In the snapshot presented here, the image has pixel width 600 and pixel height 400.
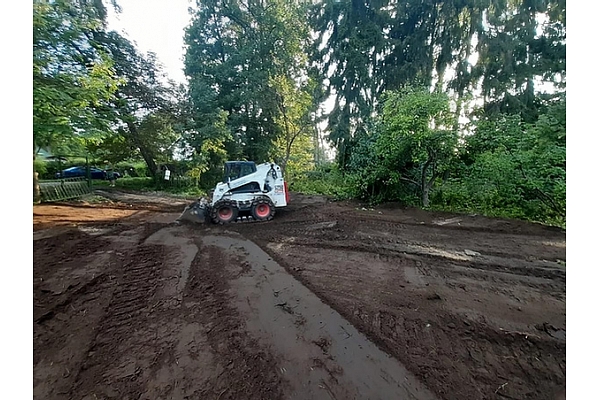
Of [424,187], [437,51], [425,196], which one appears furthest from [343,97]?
[425,196]

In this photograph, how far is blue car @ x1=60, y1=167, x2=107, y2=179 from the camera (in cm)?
119

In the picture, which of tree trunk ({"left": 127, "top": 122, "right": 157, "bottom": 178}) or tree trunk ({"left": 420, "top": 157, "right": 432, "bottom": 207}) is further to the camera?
tree trunk ({"left": 420, "top": 157, "right": 432, "bottom": 207})

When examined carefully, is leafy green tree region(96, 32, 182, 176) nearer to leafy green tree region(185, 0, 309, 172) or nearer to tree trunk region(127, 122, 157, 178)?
tree trunk region(127, 122, 157, 178)

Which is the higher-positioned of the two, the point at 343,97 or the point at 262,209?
the point at 343,97

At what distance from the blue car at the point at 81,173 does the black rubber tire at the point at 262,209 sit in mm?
1845

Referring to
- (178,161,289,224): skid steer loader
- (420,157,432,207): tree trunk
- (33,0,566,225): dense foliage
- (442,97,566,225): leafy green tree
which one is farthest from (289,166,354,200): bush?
(442,97,566,225): leafy green tree

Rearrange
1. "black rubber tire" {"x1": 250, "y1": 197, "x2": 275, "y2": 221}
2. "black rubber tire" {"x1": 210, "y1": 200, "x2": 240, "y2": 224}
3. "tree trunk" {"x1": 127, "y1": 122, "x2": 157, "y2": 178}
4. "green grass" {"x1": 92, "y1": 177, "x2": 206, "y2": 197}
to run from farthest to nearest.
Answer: "black rubber tire" {"x1": 250, "y1": 197, "x2": 275, "y2": 221} < "black rubber tire" {"x1": 210, "y1": 200, "x2": 240, "y2": 224} < "green grass" {"x1": 92, "y1": 177, "x2": 206, "y2": 197} < "tree trunk" {"x1": 127, "y1": 122, "x2": 157, "y2": 178}

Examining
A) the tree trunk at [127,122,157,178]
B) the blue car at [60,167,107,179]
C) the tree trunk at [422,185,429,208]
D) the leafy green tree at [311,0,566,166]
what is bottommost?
the tree trunk at [422,185,429,208]

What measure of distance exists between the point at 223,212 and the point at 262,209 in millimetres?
559

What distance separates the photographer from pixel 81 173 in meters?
1.41

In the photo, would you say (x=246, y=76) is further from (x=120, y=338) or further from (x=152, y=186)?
(x=120, y=338)

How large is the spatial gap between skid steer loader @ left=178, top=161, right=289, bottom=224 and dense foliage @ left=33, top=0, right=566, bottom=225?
8.2 inches

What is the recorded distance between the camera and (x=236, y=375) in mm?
889

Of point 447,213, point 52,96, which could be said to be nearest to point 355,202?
point 447,213
